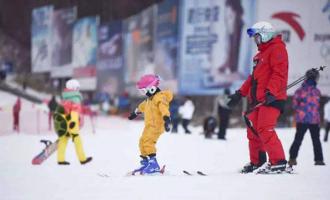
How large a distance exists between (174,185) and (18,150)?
675 cm

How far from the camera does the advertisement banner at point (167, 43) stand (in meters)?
27.3

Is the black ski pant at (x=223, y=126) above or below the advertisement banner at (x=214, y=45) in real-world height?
below

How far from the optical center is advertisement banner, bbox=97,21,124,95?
34281mm

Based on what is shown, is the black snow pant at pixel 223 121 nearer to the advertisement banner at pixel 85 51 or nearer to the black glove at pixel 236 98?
the black glove at pixel 236 98

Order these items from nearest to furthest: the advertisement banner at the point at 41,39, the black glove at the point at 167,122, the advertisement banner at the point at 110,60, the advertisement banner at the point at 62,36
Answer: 1. the black glove at the point at 167,122
2. the advertisement banner at the point at 110,60
3. the advertisement banner at the point at 62,36
4. the advertisement banner at the point at 41,39

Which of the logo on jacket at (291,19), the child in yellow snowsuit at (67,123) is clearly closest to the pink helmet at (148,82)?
the child in yellow snowsuit at (67,123)

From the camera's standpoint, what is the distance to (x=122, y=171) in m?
8.13

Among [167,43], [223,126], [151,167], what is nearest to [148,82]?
[151,167]

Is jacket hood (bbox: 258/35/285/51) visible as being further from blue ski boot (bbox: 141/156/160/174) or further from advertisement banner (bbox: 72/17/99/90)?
advertisement banner (bbox: 72/17/99/90)

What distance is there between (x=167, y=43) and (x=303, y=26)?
6.73 metres

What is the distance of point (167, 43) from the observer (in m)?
28.3

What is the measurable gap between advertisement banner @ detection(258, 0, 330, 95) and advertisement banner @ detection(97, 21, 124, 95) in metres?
11.7

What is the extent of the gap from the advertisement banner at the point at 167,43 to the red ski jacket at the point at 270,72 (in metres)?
20.1

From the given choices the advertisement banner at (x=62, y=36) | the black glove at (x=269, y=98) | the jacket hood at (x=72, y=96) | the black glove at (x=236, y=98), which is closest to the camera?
the black glove at (x=269, y=98)
